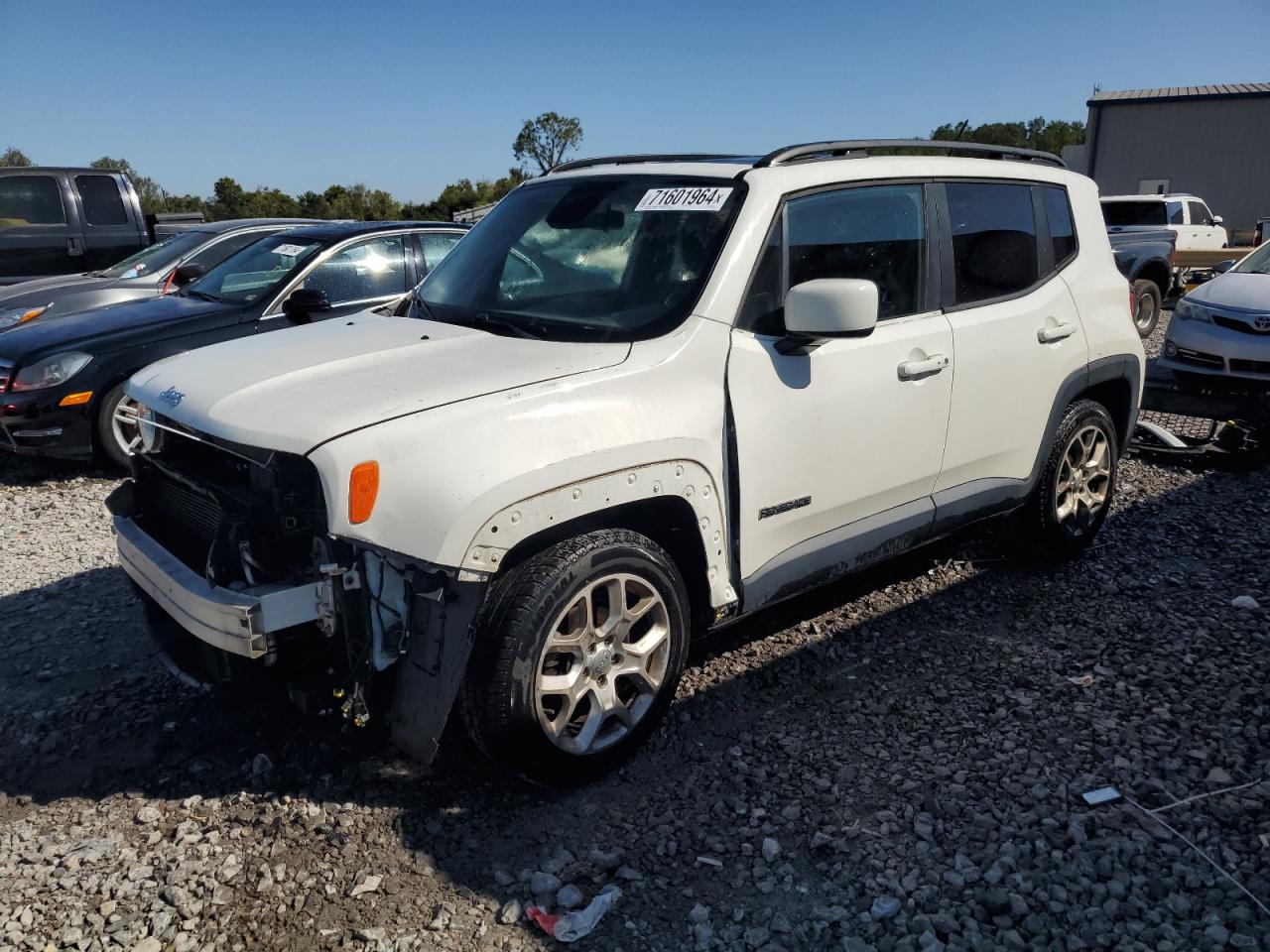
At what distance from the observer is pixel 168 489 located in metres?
3.36

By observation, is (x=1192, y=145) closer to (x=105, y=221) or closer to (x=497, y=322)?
(x=105, y=221)

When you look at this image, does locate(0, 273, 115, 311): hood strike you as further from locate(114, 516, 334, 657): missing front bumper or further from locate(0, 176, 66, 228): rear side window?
locate(114, 516, 334, 657): missing front bumper

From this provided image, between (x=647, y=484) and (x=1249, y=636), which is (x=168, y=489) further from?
(x=1249, y=636)

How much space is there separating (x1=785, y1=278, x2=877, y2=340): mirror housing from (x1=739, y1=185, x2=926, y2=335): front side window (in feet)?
0.58

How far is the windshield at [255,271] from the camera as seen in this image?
23.2 ft

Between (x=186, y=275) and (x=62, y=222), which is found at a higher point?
(x=62, y=222)

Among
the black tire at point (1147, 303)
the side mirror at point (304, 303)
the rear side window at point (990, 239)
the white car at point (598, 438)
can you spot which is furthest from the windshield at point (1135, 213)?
the side mirror at point (304, 303)

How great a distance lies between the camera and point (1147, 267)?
495 inches

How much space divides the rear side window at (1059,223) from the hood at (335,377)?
8.42 feet

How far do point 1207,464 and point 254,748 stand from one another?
6323 mm

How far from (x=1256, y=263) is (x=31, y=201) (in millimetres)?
13147

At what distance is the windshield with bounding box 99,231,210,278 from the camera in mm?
9352

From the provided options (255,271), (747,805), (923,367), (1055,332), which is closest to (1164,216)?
(1055,332)

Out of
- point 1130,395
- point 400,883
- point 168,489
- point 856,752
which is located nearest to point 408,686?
point 400,883
